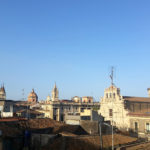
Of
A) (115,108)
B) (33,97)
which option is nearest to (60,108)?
(115,108)

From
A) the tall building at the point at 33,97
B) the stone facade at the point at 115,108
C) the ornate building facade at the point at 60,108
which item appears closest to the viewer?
the stone facade at the point at 115,108

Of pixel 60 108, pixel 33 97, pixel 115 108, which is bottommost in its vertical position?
pixel 60 108

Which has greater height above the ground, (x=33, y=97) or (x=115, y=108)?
(x=33, y=97)

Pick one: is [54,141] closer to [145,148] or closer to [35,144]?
[35,144]

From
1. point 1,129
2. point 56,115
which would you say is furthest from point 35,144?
point 56,115

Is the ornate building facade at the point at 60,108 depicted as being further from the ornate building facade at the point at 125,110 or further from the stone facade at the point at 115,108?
the ornate building facade at the point at 125,110

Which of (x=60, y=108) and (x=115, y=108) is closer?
(x=115, y=108)

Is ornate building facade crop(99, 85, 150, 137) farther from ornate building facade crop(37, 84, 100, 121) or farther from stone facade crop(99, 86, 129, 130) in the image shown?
ornate building facade crop(37, 84, 100, 121)

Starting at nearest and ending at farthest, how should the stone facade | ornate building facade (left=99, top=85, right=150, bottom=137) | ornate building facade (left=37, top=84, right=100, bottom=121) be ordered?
1. ornate building facade (left=99, top=85, right=150, bottom=137)
2. the stone facade
3. ornate building facade (left=37, top=84, right=100, bottom=121)

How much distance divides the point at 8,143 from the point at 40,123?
38.2ft

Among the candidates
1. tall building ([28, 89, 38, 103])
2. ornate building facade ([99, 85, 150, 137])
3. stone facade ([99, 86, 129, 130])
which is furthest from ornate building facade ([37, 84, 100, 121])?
tall building ([28, 89, 38, 103])

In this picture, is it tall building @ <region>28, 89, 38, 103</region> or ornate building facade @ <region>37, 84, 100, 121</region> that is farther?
tall building @ <region>28, 89, 38, 103</region>

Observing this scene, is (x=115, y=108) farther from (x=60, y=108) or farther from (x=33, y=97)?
(x=33, y=97)

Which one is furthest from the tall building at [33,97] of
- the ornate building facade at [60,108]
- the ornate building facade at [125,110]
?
the ornate building facade at [125,110]
